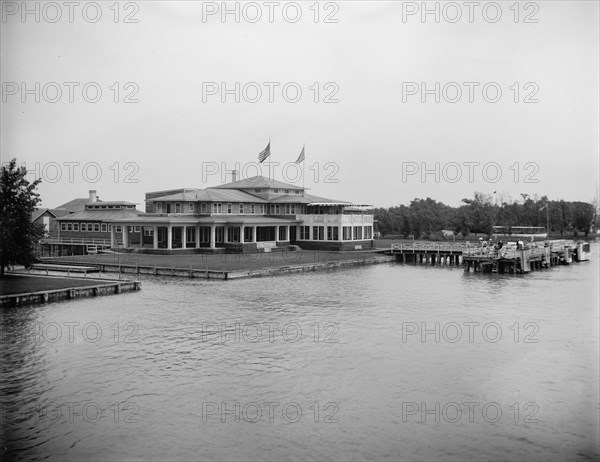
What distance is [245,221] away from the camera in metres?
62.9

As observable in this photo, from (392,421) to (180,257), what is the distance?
4134 cm

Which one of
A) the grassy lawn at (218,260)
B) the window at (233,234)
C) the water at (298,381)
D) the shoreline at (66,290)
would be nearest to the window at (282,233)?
the window at (233,234)

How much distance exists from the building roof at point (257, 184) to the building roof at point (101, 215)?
39.1 feet

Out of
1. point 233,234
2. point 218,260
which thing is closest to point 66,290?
point 218,260

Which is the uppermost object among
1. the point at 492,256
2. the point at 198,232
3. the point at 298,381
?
the point at 198,232

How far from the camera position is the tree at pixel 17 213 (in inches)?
1487

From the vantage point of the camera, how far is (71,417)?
17656mm

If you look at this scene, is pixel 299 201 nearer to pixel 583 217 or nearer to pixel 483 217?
pixel 483 217

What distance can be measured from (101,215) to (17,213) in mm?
33925

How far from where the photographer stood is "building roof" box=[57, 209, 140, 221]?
7050 centimetres

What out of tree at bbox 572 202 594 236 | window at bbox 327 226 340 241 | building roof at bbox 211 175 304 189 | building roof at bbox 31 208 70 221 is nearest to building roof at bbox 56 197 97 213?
building roof at bbox 31 208 70 221

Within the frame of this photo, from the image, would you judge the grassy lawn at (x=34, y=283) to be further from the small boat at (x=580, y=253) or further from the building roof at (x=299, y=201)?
the small boat at (x=580, y=253)

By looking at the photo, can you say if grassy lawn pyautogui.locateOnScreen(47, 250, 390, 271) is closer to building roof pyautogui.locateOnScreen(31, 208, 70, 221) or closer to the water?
the water

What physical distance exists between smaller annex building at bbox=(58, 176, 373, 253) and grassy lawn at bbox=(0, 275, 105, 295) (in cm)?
1813
